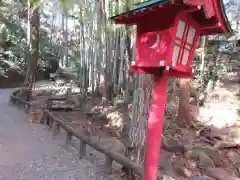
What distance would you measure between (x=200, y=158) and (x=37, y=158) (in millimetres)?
3097

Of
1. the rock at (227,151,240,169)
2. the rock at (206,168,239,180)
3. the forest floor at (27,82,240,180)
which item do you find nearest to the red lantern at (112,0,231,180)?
the forest floor at (27,82,240,180)

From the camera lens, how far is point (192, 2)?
1.86 metres

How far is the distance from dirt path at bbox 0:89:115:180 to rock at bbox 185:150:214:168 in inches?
78.2

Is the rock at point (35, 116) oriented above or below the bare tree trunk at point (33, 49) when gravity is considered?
below

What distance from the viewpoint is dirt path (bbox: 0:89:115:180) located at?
392 centimetres

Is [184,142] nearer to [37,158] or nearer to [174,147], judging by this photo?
[174,147]

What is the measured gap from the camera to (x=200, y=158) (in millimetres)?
5004

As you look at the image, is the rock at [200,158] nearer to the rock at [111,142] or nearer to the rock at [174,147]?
the rock at [174,147]

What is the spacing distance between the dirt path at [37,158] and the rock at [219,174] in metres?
2.05

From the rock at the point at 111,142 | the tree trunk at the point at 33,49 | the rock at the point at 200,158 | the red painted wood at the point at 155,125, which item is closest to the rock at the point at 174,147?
the rock at the point at 200,158

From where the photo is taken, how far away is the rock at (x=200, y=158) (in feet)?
16.2

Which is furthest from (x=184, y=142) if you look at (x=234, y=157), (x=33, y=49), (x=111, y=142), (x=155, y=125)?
(x=33, y=49)

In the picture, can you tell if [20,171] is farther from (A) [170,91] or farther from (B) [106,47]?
→ (A) [170,91]

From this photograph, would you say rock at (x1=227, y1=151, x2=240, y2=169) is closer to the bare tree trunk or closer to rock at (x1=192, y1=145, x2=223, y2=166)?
rock at (x1=192, y1=145, x2=223, y2=166)
